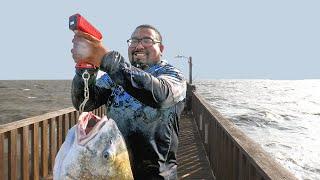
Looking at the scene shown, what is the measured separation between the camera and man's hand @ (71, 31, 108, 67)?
6.17 feet

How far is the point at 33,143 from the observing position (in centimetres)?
606

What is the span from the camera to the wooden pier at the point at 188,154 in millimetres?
3898

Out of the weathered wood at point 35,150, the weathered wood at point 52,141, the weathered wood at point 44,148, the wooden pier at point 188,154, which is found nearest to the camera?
the wooden pier at point 188,154

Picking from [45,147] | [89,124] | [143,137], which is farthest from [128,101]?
[45,147]

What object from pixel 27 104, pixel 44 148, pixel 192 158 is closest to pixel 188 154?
pixel 192 158

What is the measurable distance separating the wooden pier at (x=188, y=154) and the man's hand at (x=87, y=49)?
1804 millimetres

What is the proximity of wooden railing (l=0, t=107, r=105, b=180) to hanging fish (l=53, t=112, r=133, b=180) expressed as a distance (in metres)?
3.39

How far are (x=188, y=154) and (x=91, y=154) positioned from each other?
284 inches

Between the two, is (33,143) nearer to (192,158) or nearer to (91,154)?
(192,158)

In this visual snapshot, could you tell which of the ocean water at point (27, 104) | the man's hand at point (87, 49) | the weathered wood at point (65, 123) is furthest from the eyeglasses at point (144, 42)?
the ocean water at point (27, 104)

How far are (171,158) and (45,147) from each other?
428cm

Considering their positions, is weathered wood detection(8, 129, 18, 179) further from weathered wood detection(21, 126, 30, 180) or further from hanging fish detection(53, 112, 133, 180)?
hanging fish detection(53, 112, 133, 180)

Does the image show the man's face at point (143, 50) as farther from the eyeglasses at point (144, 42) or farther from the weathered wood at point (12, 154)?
the weathered wood at point (12, 154)

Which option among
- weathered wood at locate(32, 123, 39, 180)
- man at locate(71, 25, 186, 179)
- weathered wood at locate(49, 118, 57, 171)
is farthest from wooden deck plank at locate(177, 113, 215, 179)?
man at locate(71, 25, 186, 179)
